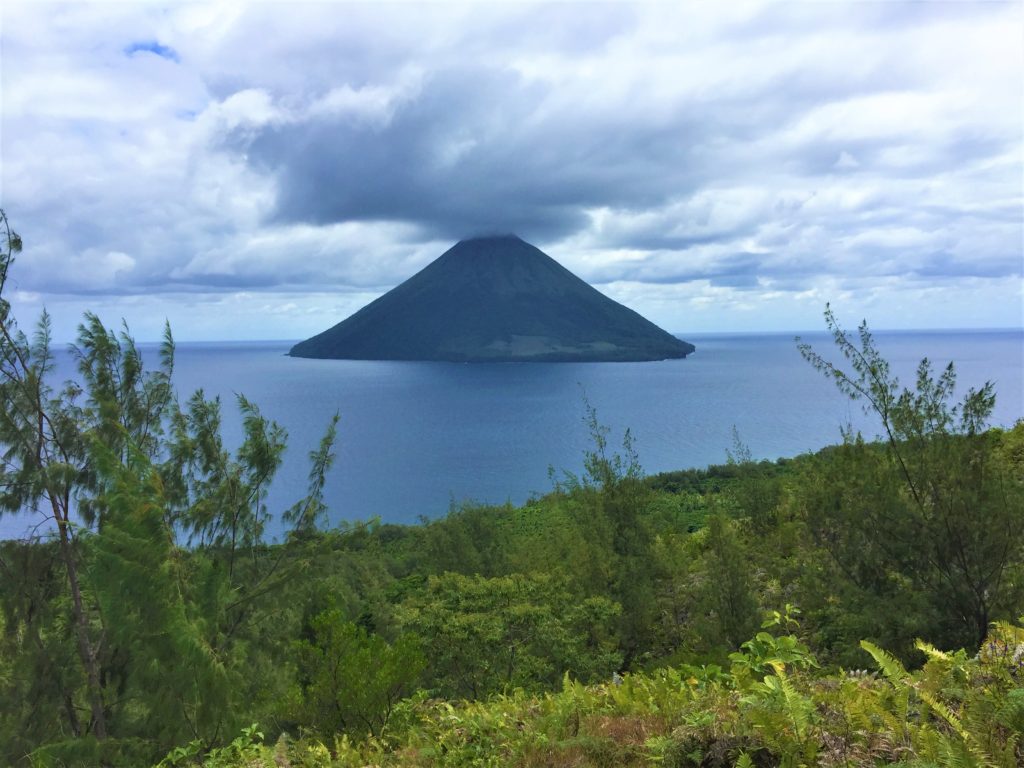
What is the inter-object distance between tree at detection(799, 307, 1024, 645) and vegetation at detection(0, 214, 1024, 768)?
0.03 meters

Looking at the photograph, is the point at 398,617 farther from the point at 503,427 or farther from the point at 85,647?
the point at 503,427

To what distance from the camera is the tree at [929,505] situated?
919 centimetres

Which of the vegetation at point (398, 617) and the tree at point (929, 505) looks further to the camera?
the tree at point (929, 505)

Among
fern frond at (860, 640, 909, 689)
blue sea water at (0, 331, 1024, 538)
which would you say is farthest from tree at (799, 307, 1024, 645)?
blue sea water at (0, 331, 1024, 538)

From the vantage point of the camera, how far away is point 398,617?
12.0m

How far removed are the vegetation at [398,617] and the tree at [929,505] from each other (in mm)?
34

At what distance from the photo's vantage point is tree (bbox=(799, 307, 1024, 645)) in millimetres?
9188

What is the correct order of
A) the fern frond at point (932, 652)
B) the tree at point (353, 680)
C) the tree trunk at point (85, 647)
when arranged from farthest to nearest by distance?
the tree trunk at point (85, 647) → the tree at point (353, 680) → the fern frond at point (932, 652)

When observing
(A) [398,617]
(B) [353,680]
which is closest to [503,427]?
(A) [398,617]

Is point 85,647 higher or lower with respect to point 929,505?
lower

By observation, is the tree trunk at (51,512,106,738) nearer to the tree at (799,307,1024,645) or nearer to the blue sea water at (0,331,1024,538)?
the tree at (799,307,1024,645)

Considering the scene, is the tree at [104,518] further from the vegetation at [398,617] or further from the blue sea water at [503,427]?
the blue sea water at [503,427]

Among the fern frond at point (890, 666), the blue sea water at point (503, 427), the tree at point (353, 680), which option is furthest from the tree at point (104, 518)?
the blue sea water at point (503, 427)

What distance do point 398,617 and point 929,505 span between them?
28.4 feet
